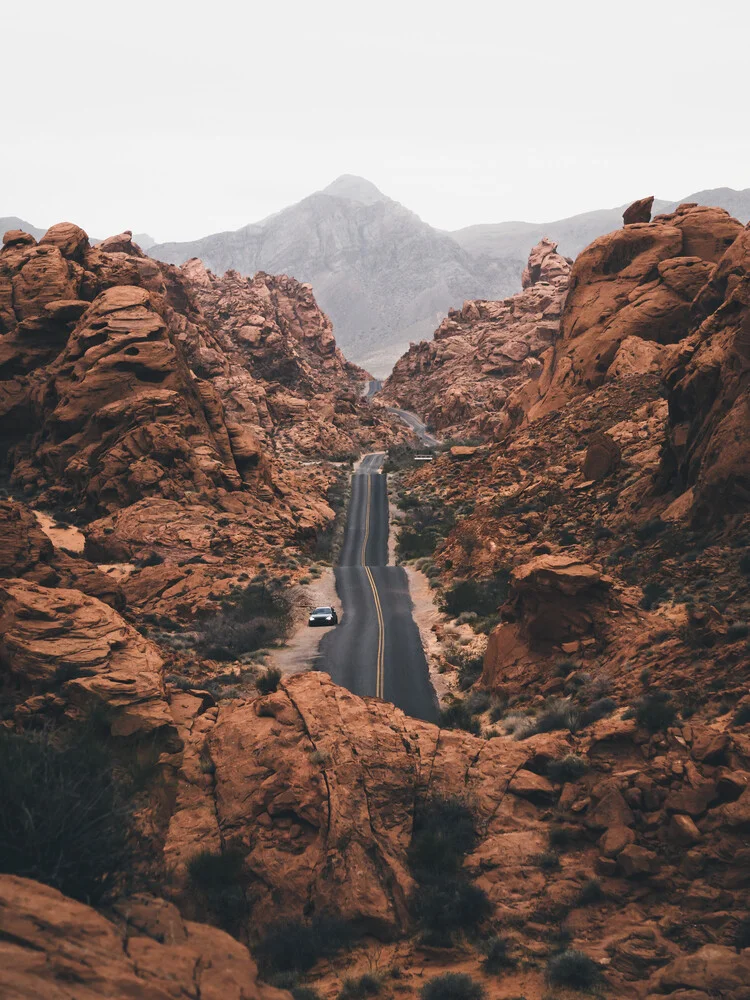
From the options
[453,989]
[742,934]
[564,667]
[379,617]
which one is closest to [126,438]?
[379,617]

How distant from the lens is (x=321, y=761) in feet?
57.7

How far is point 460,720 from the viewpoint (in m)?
24.0

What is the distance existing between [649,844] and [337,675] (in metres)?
19.2

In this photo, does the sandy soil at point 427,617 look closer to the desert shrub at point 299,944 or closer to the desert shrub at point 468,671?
the desert shrub at point 468,671

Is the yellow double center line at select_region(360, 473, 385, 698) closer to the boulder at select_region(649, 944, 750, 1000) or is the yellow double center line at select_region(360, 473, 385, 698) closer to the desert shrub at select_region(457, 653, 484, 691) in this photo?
the desert shrub at select_region(457, 653, 484, 691)

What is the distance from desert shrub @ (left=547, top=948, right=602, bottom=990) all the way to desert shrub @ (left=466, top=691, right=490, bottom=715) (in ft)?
41.5

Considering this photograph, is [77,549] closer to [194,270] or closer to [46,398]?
[46,398]

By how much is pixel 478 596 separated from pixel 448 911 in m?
26.6

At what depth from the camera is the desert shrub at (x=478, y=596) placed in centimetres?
3909

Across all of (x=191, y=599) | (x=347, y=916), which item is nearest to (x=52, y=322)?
(x=191, y=599)

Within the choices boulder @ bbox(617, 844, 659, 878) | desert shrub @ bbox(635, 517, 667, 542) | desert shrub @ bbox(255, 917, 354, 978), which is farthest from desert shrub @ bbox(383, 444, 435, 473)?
desert shrub @ bbox(255, 917, 354, 978)

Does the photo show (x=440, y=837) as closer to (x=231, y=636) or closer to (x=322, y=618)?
(x=231, y=636)

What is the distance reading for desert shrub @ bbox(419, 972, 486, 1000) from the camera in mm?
12039

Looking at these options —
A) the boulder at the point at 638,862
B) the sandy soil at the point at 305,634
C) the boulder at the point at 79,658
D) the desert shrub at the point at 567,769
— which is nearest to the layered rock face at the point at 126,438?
the sandy soil at the point at 305,634
